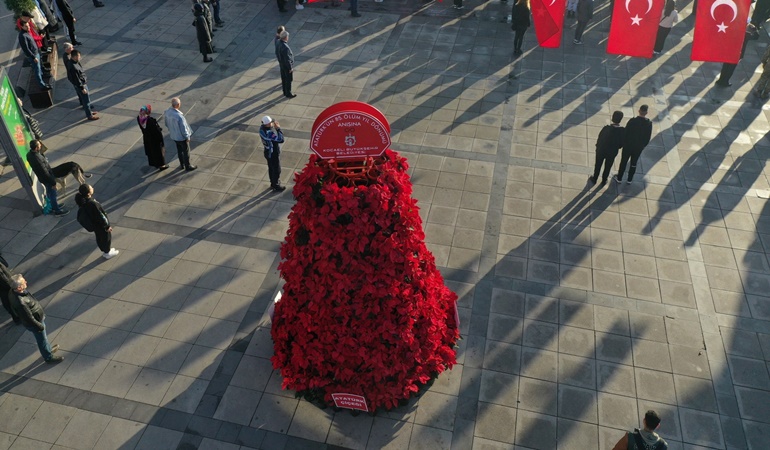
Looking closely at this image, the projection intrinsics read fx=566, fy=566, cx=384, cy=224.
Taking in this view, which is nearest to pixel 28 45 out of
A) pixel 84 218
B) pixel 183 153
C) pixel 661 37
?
pixel 183 153

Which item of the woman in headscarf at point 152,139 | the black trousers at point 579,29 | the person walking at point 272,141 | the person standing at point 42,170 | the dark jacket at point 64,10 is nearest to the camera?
the person standing at point 42,170

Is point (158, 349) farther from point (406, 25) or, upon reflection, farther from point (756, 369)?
point (406, 25)

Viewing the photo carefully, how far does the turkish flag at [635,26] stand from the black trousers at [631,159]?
76.7 inches

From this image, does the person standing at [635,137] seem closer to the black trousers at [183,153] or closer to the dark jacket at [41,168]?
the black trousers at [183,153]

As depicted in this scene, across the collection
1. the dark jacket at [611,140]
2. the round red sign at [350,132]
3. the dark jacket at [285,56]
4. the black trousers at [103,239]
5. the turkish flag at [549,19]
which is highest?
the round red sign at [350,132]

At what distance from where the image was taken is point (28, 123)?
11656 mm

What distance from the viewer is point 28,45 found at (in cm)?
1430

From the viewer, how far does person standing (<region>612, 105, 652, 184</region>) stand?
1114 centimetres

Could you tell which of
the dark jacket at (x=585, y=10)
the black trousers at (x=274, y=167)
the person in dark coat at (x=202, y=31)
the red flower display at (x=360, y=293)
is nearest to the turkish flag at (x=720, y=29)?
the dark jacket at (x=585, y=10)

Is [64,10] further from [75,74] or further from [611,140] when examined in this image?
[611,140]

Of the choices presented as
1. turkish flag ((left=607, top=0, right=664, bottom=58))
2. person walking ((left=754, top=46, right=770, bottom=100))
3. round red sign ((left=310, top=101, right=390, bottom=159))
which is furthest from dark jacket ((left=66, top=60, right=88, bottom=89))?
person walking ((left=754, top=46, right=770, bottom=100))

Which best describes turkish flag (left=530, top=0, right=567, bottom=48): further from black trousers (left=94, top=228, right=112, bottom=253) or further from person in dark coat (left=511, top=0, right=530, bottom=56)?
black trousers (left=94, top=228, right=112, bottom=253)

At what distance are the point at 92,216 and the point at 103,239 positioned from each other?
51 cm

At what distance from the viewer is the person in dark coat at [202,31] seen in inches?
615
